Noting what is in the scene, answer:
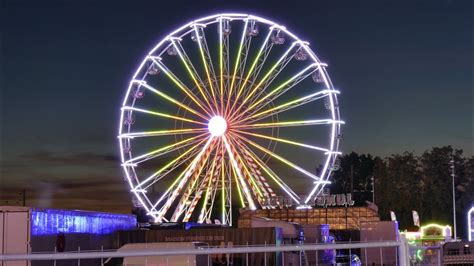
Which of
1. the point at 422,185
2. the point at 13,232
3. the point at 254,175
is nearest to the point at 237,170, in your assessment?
the point at 254,175

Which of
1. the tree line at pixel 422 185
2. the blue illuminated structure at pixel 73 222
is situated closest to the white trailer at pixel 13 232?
the blue illuminated structure at pixel 73 222

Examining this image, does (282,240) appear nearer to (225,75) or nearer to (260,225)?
(260,225)

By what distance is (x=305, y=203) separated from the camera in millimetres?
42344

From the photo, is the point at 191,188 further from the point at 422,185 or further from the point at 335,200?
the point at 422,185

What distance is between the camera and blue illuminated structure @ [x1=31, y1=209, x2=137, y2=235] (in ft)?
65.6

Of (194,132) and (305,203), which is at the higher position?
(194,132)

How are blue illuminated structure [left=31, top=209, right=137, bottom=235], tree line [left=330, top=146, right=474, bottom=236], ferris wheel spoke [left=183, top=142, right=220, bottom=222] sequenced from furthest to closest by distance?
tree line [left=330, top=146, right=474, bottom=236], ferris wheel spoke [left=183, top=142, right=220, bottom=222], blue illuminated structure [left=31, top=209, right=137, bottom=235]

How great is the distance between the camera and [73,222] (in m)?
22.5

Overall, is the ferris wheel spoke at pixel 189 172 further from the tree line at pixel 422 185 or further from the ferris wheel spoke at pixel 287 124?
the tree line at pixel 422 185

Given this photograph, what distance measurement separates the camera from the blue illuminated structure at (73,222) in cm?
1998

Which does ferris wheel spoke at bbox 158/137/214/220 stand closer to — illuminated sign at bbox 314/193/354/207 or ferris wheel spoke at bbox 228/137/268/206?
ferris wheel spoke at bbox 228/137/268/206

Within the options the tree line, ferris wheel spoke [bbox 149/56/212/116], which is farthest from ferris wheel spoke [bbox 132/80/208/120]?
the tree line

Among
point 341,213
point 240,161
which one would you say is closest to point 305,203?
point 240,161

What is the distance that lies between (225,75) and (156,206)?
8686 mm
